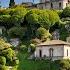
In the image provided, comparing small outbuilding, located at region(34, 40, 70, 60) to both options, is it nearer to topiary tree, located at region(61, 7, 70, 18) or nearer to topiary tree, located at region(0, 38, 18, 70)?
topiary tree, located at region(0, 38, 18, 70)

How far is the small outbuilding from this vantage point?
69.9 m

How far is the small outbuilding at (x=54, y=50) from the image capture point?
6994cm

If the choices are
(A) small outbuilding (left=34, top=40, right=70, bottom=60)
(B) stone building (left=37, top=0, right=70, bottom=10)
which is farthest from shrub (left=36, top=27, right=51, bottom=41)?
(B) stone building (left=37, top=0, right=70, bottom=10)

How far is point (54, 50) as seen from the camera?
70.5 metres

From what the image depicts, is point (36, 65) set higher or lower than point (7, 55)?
lower

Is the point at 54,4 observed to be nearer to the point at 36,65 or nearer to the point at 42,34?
the point at 42,34

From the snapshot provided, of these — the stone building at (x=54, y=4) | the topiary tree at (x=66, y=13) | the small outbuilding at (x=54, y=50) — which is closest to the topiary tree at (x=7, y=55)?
the small outbuilding at (x=54, y=50)

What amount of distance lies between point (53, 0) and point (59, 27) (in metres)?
13.6

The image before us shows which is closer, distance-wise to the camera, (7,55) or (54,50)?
(7,55)

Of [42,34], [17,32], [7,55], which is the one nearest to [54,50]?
[7,55]

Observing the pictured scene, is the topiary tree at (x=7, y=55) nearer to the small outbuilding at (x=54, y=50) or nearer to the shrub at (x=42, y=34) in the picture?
the small outbuilding at (x=54, y=50)

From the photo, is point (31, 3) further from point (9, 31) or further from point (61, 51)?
point (61, 51)

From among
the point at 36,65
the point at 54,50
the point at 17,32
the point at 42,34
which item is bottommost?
the point at 36,65

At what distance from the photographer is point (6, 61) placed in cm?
6894
